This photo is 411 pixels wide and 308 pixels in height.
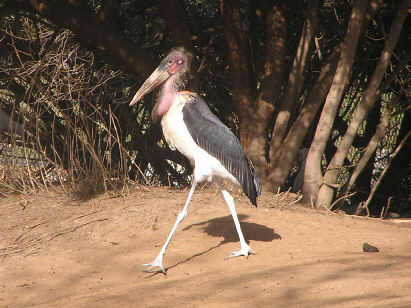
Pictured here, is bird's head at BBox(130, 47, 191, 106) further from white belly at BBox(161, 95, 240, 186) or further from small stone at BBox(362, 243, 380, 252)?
small stone at BBox(362, 243, 380, 252)

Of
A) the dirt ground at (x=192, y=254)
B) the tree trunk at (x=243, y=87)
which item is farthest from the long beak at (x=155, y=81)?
the tree trunk at (x=243, y=87)

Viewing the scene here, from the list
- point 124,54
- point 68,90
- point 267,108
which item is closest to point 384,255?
point 267,108

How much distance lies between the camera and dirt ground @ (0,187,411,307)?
3557mm

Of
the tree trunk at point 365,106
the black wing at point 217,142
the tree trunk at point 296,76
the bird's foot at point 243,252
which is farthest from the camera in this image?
the tree trunk at point 296,76

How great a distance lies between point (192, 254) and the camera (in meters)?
4.59

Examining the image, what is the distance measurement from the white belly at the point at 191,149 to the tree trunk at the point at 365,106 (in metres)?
1.96

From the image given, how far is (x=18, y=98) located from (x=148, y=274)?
3.71m

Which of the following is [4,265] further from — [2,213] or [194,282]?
[194,282]

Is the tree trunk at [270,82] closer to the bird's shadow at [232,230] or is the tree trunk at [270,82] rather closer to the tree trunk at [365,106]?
the tree trunk at [365,106]

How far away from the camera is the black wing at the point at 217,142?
457cm

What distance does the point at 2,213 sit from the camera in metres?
5.85

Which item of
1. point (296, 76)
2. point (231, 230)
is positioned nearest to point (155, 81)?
point (231, 230)

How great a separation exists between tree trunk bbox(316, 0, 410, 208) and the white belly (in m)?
1.96

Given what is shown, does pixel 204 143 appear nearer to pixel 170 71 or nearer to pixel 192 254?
pixel 170 71
